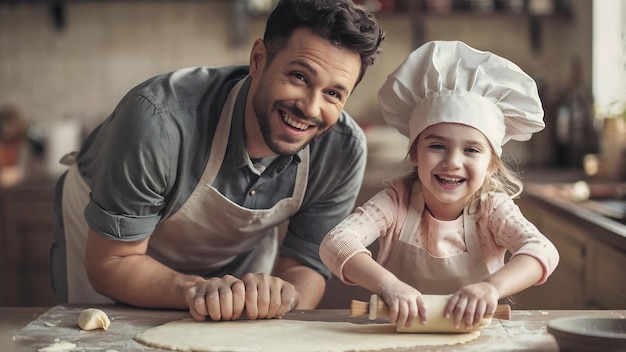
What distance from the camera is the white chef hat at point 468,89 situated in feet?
5.24

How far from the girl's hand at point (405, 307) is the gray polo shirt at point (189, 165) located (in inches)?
22.8

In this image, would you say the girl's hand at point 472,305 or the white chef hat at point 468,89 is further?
the white chef hat at point 468,89

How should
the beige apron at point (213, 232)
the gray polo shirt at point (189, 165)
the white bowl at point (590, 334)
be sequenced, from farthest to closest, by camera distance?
the beige apron at point (213, 232)
the gray polo shirt at point (189, 165)
the white bowl at point (590, 334)

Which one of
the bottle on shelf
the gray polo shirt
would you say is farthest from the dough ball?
the bottle on shelf

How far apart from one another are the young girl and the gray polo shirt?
283 mm

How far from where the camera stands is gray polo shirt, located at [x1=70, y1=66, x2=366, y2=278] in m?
1.76

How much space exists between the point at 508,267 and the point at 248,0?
308 cm

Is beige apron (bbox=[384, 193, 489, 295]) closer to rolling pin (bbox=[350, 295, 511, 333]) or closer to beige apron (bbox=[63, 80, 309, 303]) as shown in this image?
rolling pin (bbox=[350, 295, 511, 333])

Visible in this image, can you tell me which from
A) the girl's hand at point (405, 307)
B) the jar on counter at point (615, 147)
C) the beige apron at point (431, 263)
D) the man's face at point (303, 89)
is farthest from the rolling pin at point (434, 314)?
the jar on counter at point (615, 147)

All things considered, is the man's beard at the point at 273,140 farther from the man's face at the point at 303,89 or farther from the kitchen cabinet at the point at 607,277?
the kitchen cabinet at the point at 607,277

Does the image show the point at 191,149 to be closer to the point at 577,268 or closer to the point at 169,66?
the point at 577,268

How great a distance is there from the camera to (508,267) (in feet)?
4.82

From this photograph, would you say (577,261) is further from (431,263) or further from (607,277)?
(431,263)

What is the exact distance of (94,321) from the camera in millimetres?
1500
